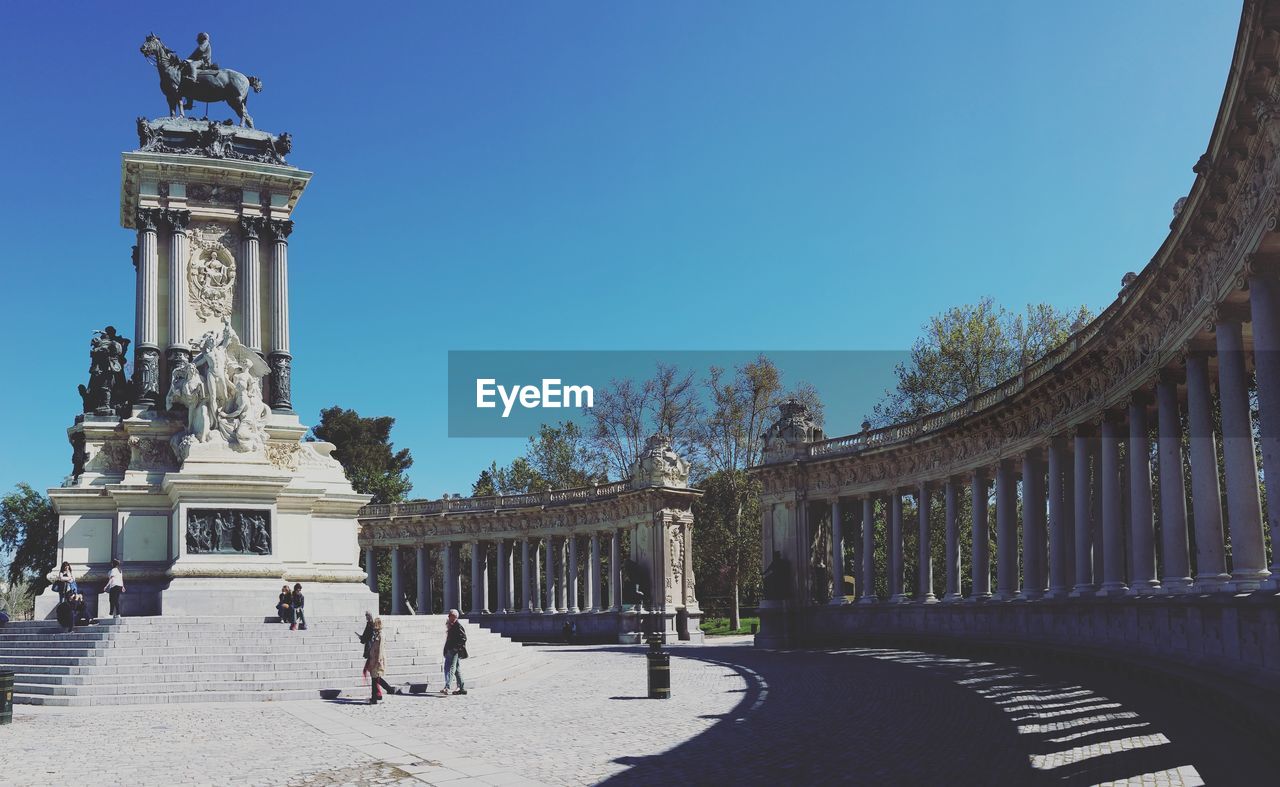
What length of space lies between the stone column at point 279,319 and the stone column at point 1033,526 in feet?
79.7

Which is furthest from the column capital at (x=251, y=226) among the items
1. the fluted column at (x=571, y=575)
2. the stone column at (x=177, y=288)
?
the fluted column at (x=571, y=575)

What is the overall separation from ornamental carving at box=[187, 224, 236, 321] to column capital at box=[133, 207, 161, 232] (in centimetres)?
127

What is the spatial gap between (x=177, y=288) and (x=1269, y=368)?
31462 mm

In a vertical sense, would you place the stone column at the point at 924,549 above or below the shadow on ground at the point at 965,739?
above

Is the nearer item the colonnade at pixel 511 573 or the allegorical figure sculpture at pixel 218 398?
the allegorical figure sculpture at pixel 218 398

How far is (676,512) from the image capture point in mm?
57938

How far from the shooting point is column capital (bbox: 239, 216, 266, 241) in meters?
38.3

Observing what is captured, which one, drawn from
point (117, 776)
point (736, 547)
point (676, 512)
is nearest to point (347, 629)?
point (117, 776)

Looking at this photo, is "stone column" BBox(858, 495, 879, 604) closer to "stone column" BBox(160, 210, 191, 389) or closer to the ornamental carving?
the ornamental carving

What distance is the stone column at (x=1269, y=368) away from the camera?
17953mm

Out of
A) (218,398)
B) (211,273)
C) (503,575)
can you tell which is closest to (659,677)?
(218,398)

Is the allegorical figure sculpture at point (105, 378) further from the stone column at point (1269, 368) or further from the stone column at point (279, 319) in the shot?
the stone column at point (1269, 368)

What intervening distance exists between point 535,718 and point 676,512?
38.3 meters

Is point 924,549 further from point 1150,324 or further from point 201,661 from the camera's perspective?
point 201,661
